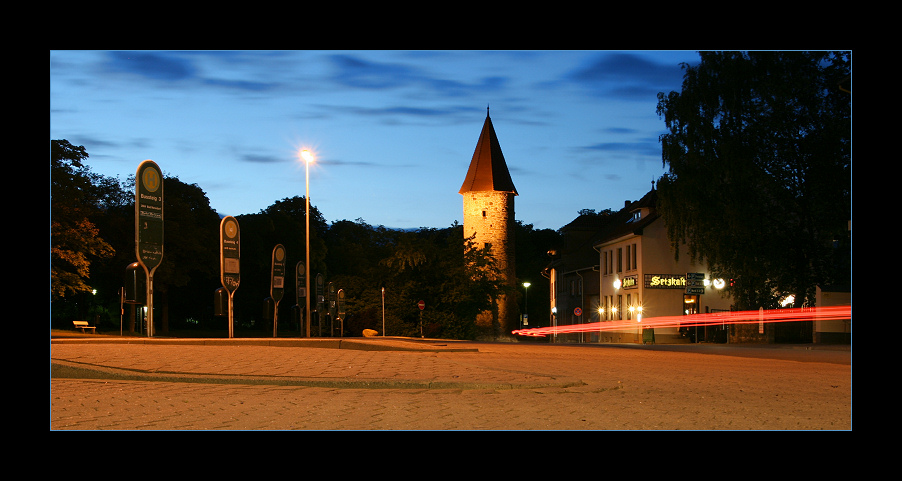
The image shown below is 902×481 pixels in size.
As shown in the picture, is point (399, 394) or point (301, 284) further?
point (301, 284)

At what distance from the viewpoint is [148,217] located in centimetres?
1916

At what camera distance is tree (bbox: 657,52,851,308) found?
36188 mm

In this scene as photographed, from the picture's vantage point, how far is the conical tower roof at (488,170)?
299 feet

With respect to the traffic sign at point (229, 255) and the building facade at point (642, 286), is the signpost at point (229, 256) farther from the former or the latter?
the building facade at point (642, 286)

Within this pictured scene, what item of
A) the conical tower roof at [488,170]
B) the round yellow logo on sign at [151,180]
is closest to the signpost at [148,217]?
the round yellow logo on sign at [151,180]

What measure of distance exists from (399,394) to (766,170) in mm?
30518

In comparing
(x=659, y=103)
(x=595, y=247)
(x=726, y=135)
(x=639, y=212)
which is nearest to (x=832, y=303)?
(x=726, y=135)

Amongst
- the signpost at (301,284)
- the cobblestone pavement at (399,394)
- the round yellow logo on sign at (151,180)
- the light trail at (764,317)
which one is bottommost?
the light trail at (764,317)

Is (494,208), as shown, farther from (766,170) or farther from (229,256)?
(229,256)

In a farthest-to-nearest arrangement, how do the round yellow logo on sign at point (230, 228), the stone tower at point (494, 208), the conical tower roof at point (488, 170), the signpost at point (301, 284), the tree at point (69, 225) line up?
the conical tower roof at point (488, 170) → the stone tower at point (494, 208) → the tree at point (69, 225) → the signpost at point (301, 284) → the round yellow logo on sign at point (230, 228)

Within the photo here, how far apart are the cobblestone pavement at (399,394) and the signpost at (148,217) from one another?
1898 mm

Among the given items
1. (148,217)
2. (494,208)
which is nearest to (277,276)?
(148,217)

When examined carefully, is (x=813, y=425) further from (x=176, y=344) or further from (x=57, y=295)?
(x=57, y=295)

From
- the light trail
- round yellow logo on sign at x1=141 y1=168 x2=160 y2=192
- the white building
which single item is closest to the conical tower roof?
the white building
